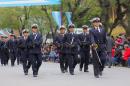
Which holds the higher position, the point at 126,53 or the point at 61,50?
the point at 61,50

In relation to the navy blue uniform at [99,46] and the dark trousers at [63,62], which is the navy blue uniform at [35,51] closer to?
the navy blue uniform at [99,46]

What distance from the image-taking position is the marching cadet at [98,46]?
1955 centimetres

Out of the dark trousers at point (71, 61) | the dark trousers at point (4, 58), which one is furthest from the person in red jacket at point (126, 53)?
the dark trousers at point (4, 58)

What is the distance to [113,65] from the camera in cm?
3033

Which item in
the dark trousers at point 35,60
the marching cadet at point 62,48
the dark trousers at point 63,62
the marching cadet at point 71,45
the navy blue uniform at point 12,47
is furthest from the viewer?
the navy blue uniform at point 12,47

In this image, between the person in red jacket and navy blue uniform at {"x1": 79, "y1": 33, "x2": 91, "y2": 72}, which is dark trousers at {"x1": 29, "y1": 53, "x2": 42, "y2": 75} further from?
the person in red jacket

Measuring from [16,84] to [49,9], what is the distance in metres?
40.4

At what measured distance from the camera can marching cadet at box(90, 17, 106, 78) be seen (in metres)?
19.5

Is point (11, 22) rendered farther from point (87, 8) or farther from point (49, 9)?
point (87, 8)

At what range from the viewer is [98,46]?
64.5 ft

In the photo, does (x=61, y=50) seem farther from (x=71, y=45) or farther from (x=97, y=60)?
(x=97, y=60)

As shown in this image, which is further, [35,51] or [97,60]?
[35,51]

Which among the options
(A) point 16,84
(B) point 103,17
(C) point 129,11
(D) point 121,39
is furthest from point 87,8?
(A) point 16,84

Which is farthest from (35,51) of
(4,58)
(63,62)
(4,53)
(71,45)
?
(4,53)
